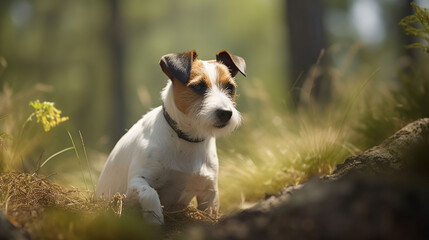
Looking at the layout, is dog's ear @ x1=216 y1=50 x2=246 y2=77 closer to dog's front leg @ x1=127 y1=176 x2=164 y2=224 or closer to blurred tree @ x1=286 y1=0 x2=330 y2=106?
dog's front leg @ x1=127 y1=176 x2=164 y2=224

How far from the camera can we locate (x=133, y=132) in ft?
12.1

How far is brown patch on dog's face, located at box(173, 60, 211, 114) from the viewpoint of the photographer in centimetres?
321

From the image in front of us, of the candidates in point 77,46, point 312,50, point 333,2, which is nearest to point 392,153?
point 312,50

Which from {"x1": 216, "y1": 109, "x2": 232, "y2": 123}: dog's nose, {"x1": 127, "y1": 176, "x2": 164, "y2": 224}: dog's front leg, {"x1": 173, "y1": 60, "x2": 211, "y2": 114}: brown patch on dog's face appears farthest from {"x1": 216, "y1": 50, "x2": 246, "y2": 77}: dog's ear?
{"x1": 127, "y1": 176, "x2": 164, "y2": 224}: dog's front leg

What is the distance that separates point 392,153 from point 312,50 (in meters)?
4.23

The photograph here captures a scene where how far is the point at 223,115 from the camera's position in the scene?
3078 mm

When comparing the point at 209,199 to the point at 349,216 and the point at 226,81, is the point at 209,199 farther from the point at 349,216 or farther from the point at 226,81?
the point at 349,216

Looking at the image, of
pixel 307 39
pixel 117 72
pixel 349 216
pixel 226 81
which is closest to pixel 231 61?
pixel 226 81

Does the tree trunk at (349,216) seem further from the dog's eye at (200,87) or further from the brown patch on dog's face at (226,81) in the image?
the brown patch on dog's face at (226,81)

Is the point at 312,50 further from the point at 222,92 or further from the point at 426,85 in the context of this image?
the point at 222,92

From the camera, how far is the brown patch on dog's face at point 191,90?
126 inches

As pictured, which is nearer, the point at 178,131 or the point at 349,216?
the point at 349,216

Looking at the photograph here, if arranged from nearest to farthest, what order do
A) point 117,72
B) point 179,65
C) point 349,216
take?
point 349,216 < point 179,65 < point 117,72

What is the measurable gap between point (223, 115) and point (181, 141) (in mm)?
470
